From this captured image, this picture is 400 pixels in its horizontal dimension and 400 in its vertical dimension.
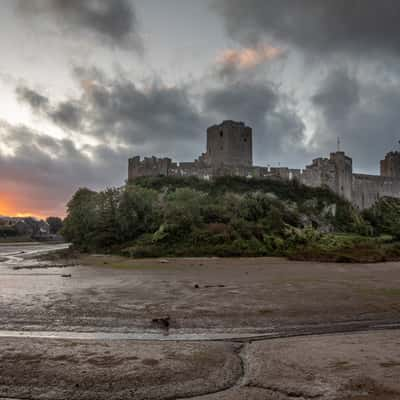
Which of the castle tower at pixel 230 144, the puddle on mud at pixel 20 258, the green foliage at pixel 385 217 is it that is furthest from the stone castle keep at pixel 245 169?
the puddle on mud at pixel 20 258

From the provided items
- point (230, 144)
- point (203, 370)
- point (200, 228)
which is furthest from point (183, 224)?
point (230, 144)

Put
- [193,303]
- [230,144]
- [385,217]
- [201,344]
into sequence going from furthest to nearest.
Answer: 1. [230,144]
2. [385,217]
3. [193,303]
4. [201,344]

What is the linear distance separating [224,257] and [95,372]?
21128 mm

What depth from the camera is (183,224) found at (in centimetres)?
3066

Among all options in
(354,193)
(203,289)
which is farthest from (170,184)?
(203,289)

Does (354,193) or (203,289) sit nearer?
(203,289)

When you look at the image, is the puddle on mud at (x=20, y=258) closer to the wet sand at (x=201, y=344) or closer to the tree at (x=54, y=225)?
the wet sand at (x=201, y=344)

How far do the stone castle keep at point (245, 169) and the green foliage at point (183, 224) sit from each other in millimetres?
13860

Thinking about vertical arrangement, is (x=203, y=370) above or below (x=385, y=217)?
below

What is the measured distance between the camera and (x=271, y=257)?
82.4 feet

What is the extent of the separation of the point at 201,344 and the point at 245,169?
48785 millimetres

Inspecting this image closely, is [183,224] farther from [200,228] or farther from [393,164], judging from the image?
[393,164]

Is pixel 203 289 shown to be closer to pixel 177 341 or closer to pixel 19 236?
pixel 177 341

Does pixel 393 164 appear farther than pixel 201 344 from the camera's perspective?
Yes
